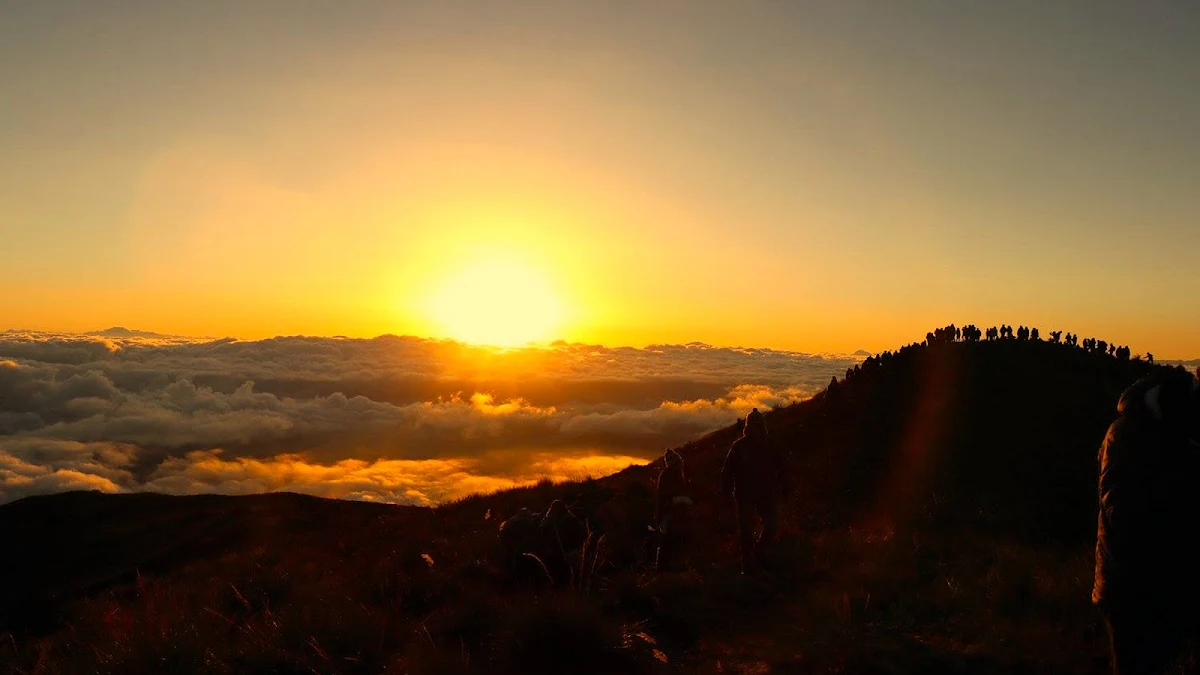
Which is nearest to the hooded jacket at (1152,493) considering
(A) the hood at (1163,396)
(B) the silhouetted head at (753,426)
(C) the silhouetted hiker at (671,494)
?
(A) the hood at (1163,396)

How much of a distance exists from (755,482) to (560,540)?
3.32 meters

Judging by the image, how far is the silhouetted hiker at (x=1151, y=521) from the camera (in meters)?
4.17

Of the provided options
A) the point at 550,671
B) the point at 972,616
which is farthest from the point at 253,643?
the point at 972,616

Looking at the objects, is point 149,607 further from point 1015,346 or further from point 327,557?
point 1015,346

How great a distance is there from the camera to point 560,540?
10.6 m

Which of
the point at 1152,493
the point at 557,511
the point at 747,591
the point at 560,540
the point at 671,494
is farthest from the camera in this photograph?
the point at 671,494

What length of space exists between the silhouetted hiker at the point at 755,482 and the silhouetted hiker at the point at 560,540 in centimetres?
260

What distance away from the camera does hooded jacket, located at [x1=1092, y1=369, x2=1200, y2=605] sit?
4.16m

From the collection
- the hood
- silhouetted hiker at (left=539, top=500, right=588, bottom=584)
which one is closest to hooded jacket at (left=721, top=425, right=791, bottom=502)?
silhouetted hiker at (left=539, top=500, right=588, bottom=584)

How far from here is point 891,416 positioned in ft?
96.0

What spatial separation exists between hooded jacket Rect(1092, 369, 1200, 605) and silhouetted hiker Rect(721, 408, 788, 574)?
6989mm

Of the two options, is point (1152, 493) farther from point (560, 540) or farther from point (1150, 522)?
point (560, 540)

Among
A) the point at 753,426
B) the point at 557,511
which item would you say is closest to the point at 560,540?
the point at 557,511

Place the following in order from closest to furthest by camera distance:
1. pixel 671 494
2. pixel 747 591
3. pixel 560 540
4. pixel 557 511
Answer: pixel 747 591 < pixel 560 540 < pixel 557 511 < pixel 671 494
